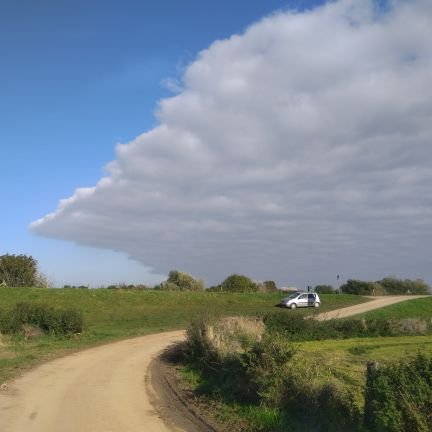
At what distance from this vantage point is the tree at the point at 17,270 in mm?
60406

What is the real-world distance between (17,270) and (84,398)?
51754mm

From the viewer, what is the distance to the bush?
27.7 meters

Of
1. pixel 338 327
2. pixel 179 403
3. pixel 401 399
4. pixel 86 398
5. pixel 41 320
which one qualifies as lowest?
pixel 179 403

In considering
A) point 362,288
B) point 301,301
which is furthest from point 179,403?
point 362,288

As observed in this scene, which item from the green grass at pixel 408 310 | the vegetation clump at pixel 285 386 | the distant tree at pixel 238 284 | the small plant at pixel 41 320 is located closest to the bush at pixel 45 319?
the small plant at pixel 41 320

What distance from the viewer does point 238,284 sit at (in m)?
74.1

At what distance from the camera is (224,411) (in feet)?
38.2

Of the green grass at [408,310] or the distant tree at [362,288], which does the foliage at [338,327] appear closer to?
the green grass at [408,310]

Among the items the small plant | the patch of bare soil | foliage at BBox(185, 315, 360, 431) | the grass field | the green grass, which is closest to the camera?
foliage at BBox(185, 315, 360, 431)

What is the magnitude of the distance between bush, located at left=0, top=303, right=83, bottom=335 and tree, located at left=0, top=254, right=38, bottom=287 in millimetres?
33757

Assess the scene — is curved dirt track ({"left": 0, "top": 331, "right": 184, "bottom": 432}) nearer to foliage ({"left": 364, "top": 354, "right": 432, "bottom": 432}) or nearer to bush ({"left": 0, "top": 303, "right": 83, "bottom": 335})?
foliage ({"left": 364, "top": 354, "right": 432, "bottom": 432})

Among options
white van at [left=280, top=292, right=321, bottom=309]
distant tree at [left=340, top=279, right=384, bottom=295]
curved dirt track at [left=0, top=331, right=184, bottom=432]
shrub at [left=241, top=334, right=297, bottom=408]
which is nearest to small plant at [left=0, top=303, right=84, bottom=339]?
curved dirt track at [left=0, top=331, right=184, bottom=432]

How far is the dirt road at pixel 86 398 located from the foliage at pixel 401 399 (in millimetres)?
3716

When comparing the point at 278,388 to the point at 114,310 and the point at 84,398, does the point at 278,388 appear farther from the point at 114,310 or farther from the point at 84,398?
the point at 114,310
